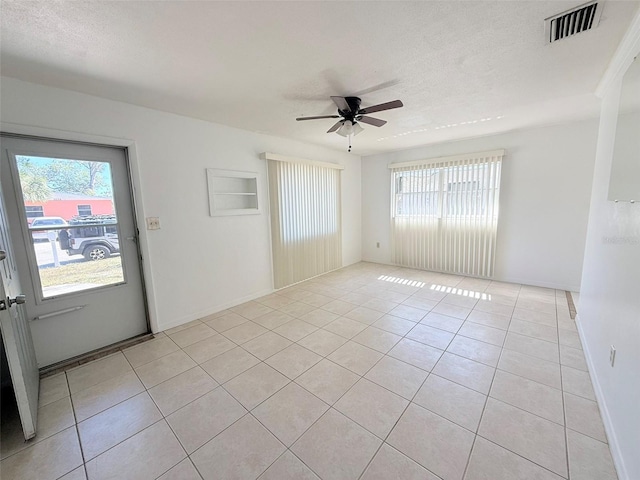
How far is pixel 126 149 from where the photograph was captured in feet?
8.75

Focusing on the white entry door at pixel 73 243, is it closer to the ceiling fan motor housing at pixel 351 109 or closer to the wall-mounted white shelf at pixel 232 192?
the wall-mounted white shelf at pixel 232 192

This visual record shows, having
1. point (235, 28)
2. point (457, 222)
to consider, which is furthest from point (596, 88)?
Result: point (235, 28)

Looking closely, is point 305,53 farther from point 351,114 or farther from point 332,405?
point 332,405

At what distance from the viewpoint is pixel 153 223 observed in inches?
112

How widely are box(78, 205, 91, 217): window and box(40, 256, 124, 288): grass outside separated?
47 cm

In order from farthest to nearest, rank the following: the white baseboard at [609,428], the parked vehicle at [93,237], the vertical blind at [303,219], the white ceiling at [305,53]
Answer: the vertical blind at [303,219] → the parked vehicle at [93,237] → the white ceiling at [305,53] → the white baseboard at [609,428]

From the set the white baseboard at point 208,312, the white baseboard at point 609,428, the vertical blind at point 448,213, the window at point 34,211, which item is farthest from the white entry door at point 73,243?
the vertical blind at point 448,213

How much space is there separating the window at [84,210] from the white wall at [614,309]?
4.12 meters

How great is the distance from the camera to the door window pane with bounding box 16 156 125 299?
222 centimetres

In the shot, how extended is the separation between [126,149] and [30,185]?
2.69 feet

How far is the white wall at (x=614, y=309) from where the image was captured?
131 cm

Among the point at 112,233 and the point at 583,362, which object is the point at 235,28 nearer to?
the point at 112,233

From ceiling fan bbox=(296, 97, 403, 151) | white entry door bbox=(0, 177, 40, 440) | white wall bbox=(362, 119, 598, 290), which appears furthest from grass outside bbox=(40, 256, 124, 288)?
white wall bbox=(362, 119, 598, 290)

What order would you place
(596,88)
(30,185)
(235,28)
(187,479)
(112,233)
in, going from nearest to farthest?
(187,479), (235,28), (30,185), (596,88), (112,233)
